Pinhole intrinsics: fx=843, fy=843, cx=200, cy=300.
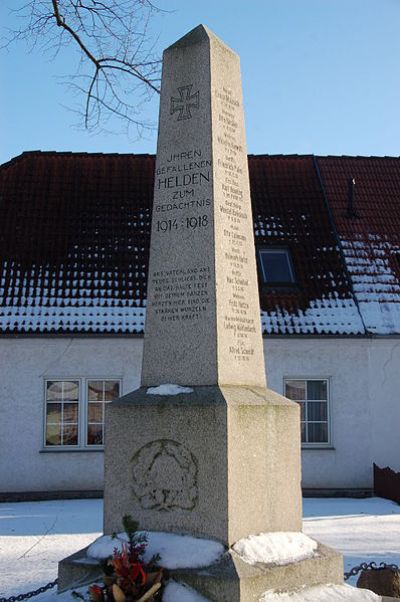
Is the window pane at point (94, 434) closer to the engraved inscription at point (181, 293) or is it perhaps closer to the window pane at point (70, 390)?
the window pane at point (70, 390)

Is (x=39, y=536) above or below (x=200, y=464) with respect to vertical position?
A: below

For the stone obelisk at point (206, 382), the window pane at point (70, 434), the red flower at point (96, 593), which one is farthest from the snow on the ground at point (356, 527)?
the window pane at point (70, 434)

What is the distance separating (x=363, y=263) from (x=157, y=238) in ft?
32.4

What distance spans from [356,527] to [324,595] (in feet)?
18.9

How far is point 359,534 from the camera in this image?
9.83m

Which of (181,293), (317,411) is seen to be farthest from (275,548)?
(317,411)

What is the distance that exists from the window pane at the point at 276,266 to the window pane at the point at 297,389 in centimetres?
180

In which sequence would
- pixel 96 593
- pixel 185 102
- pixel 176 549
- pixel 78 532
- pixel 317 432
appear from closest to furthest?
pixel 96 593 → pixel 176 549 → pixel 185 102 → pixel 78 532 → pixel 317 432

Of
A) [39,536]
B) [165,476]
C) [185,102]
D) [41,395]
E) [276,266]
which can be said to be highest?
[276,266]

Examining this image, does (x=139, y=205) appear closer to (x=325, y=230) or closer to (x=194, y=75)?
(x=325, y=230)

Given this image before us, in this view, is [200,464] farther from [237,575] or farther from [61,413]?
[61,413]

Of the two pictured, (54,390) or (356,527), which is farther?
(54,390)

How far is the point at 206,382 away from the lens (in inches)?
208

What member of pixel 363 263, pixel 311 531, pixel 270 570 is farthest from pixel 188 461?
pixel 363 263
